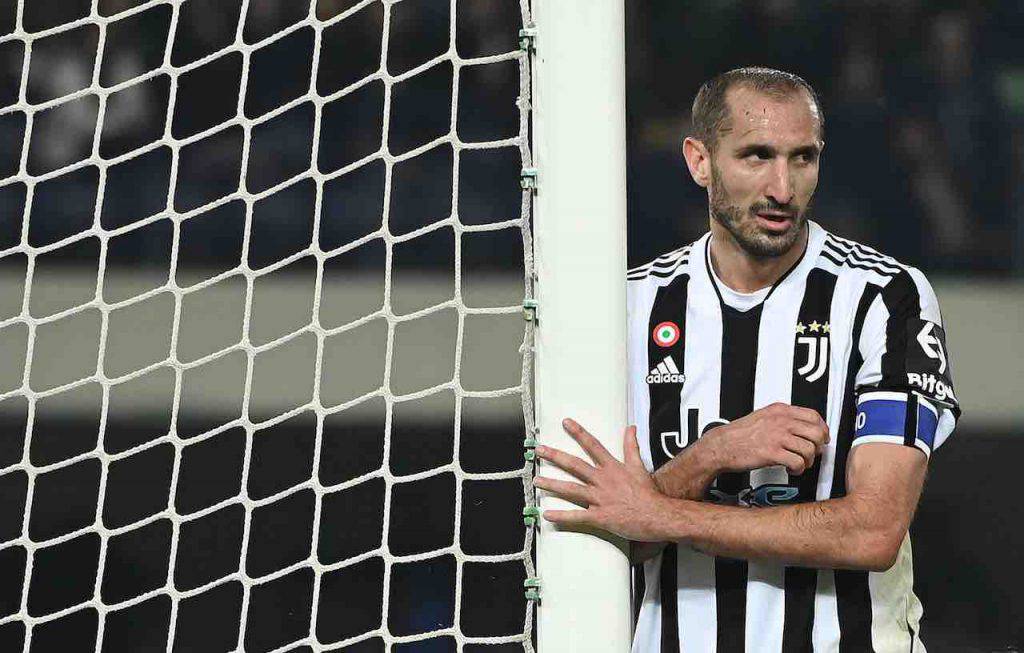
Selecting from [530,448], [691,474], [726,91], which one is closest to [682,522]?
[691,474]

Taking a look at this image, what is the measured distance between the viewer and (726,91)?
159 cm

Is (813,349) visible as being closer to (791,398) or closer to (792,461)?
(791,398)

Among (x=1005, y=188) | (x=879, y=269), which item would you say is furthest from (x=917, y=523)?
(x=879, y=269)

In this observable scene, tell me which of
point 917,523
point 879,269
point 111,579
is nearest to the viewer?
point 879,269

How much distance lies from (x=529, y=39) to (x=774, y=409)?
45 centimetres

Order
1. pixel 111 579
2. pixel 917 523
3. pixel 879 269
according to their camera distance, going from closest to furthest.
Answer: pixel 879 269 < pixel 111 579 < pixel 917 523

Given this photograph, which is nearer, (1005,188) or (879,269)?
(879,269)

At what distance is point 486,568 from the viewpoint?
4816 millimetres

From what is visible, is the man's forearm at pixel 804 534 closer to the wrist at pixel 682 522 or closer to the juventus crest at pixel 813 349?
the wrist at pixel 682 522

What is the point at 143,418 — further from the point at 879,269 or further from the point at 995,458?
the point at 879,269

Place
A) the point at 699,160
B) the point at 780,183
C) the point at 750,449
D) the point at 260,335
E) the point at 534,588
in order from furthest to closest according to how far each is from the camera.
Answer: the point at 260,335, the point at 699,160, the point at 780,183, the point at 750,449, the point at 534,588

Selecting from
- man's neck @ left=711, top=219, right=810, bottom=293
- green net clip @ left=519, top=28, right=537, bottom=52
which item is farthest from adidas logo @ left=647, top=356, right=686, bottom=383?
green net clip @ left=519, top=28, right=537, bottom=52

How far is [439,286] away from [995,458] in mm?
2304

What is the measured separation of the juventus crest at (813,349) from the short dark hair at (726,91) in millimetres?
223
